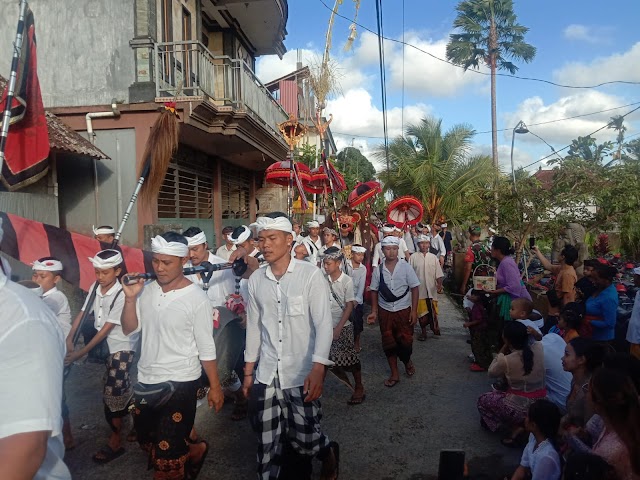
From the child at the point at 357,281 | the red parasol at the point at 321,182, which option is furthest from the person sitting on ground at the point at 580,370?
the red parasol at the point at 321,182

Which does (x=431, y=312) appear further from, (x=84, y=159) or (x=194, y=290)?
(x=84, y=159)

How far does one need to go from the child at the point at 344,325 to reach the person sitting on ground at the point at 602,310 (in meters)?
2.21

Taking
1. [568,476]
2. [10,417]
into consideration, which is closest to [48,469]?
[10,417]

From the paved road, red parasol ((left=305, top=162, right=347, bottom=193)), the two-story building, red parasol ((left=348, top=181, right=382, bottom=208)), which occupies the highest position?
the two-story building

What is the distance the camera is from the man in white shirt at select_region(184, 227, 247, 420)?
13.5ft

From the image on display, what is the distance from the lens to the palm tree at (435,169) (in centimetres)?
1728

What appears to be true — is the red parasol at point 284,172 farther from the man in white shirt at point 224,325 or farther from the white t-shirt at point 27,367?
the white t-shirt at point 27,367

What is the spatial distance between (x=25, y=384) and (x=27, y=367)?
0.14 feet

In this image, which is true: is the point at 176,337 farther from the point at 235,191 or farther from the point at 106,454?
the point at 235,191

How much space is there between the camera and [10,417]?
1.19m

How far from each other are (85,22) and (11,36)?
→ 1455 millimetres

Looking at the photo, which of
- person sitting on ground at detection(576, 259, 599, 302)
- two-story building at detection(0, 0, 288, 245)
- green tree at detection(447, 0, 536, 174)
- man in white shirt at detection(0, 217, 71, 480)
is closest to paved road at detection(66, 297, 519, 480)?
person sitting on ground at detection(576, 259, 599, 302)

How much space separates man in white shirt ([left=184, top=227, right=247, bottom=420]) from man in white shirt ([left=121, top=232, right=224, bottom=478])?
2.40 feet

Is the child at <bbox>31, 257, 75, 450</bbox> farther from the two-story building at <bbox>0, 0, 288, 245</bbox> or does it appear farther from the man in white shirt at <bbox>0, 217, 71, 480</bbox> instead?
the two-story building at <bbox>0, 0, 288, 245</bbox>
